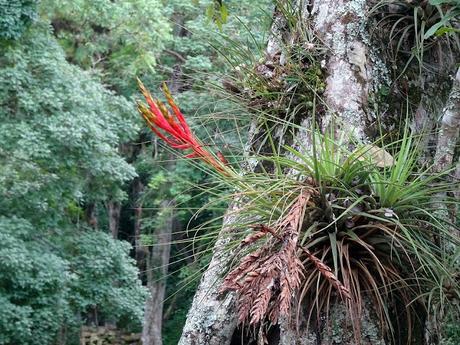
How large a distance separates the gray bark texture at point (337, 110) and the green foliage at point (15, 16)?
300 inches

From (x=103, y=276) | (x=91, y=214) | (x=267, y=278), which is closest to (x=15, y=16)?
(x=103, y=276)

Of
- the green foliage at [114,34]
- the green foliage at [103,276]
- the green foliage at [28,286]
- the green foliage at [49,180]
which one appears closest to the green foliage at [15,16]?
the green foliage at [49,180]

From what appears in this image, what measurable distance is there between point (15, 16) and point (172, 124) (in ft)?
26.7

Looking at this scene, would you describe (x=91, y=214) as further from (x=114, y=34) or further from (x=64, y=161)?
(x=64, y=161)

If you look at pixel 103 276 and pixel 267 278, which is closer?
pixel 267 278

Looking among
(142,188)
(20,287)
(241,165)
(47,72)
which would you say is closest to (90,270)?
(20,287)

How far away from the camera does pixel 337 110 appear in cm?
234

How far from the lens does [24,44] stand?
37.2 feet

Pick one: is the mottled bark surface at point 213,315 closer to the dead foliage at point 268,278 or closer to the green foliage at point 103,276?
the dead foliage at point 268,278

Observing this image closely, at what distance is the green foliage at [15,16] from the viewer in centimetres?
957

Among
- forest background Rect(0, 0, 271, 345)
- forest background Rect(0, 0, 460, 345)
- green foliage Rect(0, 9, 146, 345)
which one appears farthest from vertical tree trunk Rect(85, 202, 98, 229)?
green foliage Rect(0, 9, 146, 345)

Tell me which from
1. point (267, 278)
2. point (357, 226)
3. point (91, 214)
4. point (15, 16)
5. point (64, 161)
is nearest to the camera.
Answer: point (267, 278)

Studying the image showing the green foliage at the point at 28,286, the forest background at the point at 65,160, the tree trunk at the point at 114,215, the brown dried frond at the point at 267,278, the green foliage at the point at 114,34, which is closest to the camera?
the brown dried frond at the point at 267,278

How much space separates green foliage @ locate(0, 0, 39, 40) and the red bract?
25.6 ft
